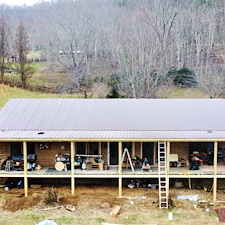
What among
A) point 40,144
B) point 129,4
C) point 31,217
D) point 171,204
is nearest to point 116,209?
point 171,204

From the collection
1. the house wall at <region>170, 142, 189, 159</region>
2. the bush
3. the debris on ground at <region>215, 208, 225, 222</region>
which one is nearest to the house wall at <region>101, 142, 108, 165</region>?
the house wall at <region>170, 142, 189, 159</region>

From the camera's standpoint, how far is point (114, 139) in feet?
53.0

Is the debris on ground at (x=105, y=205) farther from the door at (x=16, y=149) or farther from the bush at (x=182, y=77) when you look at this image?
the bush at (x=182, y=77)

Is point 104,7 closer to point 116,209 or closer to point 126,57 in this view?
point 126,57

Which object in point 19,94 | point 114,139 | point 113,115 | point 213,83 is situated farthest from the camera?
point 19,94

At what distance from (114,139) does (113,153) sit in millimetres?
2375

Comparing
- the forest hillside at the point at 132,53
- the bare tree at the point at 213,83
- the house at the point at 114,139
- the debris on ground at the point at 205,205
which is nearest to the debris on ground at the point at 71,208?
the house at the point at 114,139

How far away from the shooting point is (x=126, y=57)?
42.5m

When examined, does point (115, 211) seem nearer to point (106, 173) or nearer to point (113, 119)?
point (106, 173)

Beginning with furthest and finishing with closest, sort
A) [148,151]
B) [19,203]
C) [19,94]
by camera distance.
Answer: [19,94] < [148,151] < [19,203]

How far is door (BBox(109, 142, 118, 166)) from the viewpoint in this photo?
18.3 meters

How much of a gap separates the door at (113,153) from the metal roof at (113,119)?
0.80 meters

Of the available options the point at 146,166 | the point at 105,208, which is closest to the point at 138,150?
the point at 146,166

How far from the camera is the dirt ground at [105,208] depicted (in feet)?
47.0
